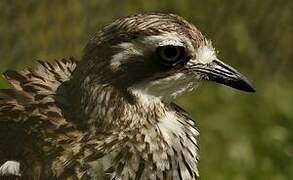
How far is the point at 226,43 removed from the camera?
13.1 m

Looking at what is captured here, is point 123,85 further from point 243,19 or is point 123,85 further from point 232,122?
point 243,19

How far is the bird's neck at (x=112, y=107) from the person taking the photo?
7.67m

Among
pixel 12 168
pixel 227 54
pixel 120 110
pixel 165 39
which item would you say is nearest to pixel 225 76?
pixel 165 39

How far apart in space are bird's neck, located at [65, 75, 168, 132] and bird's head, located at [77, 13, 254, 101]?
36mm

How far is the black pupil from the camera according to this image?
7570 mm

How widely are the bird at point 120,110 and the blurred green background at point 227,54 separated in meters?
3.22

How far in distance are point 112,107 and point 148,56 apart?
330mm

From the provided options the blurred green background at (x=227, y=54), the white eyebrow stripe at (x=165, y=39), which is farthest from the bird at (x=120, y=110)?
the blurred green background at (x=227, y=54)

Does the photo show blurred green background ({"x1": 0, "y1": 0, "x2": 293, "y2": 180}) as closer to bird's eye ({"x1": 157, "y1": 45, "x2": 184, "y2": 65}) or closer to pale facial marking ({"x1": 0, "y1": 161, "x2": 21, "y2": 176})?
pale facial marking ({"x1": 0, "y1": 161, "x2": 21, "y2": 176})

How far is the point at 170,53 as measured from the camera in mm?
7594

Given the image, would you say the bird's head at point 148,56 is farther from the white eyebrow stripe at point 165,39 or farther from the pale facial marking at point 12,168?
the pale facial marking at point 12,168

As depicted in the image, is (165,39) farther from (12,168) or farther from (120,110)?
(12,168)

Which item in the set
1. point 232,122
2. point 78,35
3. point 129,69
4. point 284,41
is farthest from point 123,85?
point 284,41

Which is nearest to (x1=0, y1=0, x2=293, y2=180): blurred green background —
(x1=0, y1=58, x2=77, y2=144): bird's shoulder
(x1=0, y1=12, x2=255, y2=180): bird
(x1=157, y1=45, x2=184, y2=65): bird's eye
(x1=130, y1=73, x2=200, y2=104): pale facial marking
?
(x1=0, y1=58, x2=77, y2=144): bird's shoulder
